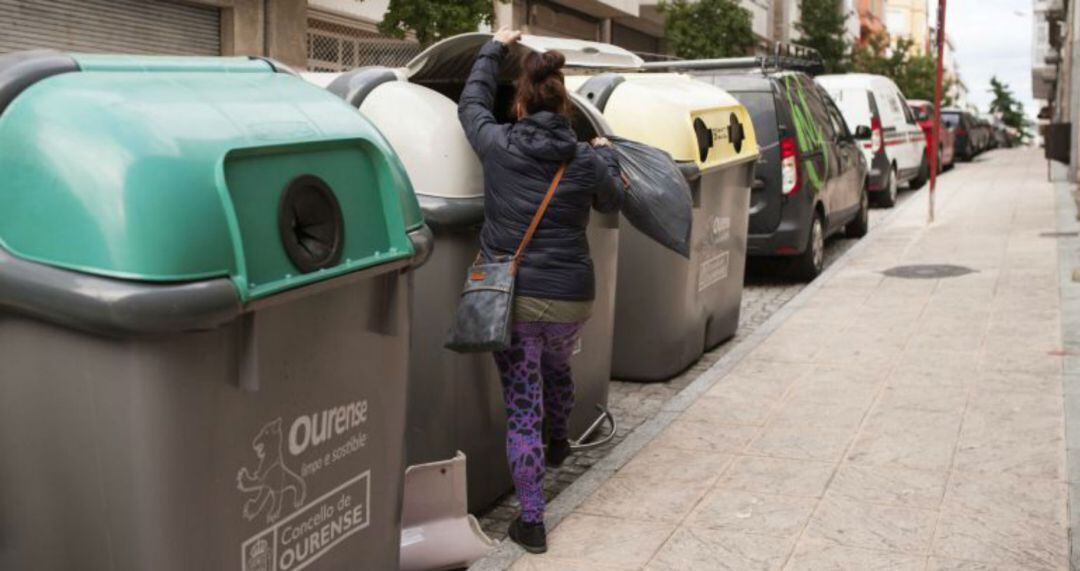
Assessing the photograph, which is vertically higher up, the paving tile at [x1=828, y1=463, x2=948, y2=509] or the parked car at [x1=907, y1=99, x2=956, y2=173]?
the parked car at [x1=907, y1=99, x2=956, y2=173]

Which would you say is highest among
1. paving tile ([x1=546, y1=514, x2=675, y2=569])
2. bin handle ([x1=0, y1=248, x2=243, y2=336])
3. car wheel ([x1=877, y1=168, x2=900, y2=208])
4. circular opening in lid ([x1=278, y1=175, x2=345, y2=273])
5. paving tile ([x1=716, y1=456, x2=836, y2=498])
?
circular opening in lid ([x1=278, y1=175, x2=345, y2=273])

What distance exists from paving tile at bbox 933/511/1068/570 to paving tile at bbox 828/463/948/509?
0.21 metres

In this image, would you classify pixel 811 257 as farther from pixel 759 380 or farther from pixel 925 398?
pixel 925 398

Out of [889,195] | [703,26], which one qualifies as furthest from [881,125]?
[703,26]

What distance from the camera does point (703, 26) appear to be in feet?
95.8

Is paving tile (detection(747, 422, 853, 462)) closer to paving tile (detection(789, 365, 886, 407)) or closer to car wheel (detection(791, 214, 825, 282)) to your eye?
paving tile (detection(789, 365, 886, 407))

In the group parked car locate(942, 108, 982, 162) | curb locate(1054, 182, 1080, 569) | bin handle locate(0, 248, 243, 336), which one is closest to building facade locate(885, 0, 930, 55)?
parked car locate(942, 108, 982, 162)

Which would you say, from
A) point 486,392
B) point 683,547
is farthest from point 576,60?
point 683,547

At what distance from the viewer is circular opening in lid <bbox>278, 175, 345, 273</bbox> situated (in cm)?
328

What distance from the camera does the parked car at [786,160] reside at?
10367 mm

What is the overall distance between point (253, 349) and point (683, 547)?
2.05m

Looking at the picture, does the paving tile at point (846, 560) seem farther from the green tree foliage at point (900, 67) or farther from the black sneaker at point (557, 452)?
the green tree foliage at point (900, 67)

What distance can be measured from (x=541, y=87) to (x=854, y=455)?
2333 millimetres

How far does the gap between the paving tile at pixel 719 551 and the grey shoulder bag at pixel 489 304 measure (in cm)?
96
